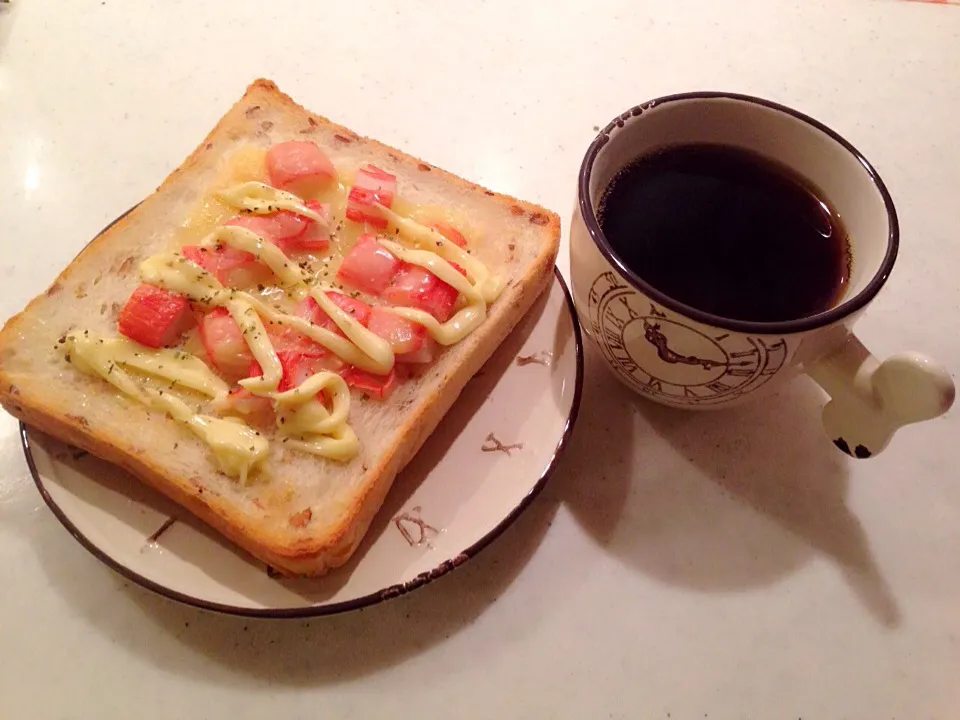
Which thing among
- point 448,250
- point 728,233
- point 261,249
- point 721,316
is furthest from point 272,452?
point 728,233

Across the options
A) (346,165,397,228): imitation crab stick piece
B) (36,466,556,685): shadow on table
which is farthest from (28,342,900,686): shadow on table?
(346,165,397,228): imitation crab stick piece

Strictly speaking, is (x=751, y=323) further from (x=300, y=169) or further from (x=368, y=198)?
(x=300, y=169)

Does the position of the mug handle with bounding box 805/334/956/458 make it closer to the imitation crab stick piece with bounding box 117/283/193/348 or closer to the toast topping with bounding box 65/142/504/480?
the toast topping with bounding box 65/142/504/480

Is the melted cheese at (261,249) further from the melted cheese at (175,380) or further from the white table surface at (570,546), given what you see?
the white table surface at (570,546)

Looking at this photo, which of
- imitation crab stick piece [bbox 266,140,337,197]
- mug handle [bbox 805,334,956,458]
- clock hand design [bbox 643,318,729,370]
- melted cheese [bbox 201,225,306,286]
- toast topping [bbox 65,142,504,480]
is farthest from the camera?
imitation crab stick piece [bbox 266,140,337,197]

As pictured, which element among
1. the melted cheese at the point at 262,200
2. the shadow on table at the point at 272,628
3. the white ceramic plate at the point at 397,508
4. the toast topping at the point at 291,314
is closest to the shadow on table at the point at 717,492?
the white ceramic plate at the point at 397,508

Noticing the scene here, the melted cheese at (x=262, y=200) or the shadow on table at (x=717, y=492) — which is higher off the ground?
the melted cheese at (x=262, y=200)

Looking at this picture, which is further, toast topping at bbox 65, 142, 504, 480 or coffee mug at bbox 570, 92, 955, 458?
toast topping at bbox 65, 142, 504, 480
